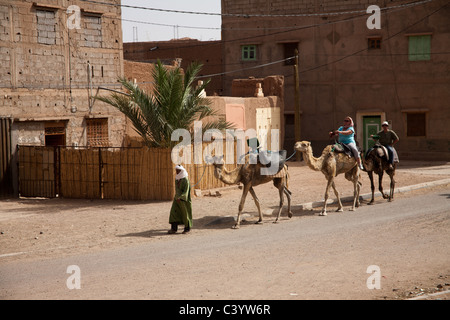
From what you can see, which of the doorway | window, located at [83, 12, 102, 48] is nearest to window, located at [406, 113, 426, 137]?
window, located at [83, 12, 102, 48]

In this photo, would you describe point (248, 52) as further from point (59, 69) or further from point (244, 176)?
point (244, 176)

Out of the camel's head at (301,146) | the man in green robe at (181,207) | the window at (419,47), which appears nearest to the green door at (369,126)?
the window at (419,47)

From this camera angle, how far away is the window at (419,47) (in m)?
32.7

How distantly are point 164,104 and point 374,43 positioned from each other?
60.3ft

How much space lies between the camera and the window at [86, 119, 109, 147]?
24.0 meters

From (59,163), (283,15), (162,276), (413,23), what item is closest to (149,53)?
(283,15)

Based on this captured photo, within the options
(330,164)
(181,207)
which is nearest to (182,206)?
(181,207)

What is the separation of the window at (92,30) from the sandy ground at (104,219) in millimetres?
6802

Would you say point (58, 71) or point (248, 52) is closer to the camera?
point (58, 71)

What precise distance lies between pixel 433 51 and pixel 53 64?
A: 20305 millimetres

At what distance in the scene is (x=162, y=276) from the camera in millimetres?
10062

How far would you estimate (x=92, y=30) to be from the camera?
935 inches

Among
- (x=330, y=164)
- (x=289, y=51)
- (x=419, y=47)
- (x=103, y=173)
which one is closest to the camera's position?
(x=330, y=164)
